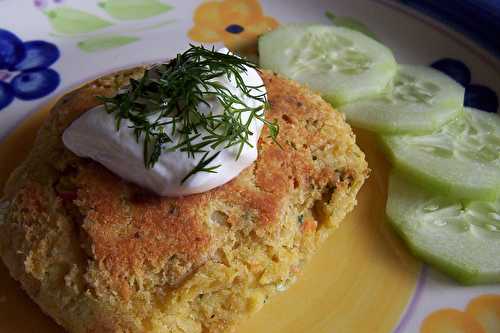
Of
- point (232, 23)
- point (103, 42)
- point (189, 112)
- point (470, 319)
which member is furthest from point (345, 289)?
point (103, 42)

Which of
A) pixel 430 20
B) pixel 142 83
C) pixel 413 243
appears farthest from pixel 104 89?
pixel 430 20

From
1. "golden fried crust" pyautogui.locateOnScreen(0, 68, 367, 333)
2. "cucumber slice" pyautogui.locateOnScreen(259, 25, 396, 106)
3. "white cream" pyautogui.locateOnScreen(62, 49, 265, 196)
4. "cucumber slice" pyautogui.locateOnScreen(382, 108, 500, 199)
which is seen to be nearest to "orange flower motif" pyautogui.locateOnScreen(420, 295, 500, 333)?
"cucumber slice" pyautogui.locateOnScreen(382, 108, 500, 199)

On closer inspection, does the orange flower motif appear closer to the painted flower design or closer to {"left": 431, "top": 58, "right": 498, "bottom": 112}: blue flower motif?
→ {"left": 431, "top": 58, "right": 498, "bottom": 112}: blue flower motif

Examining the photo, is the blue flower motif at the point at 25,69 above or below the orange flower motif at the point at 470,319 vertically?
above

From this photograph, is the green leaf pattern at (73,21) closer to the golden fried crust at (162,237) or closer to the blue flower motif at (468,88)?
the golden fried crust at (162,237)

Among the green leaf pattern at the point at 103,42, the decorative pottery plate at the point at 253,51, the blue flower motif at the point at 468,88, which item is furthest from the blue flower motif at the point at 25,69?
the blue flower motif at the point at 468,88
